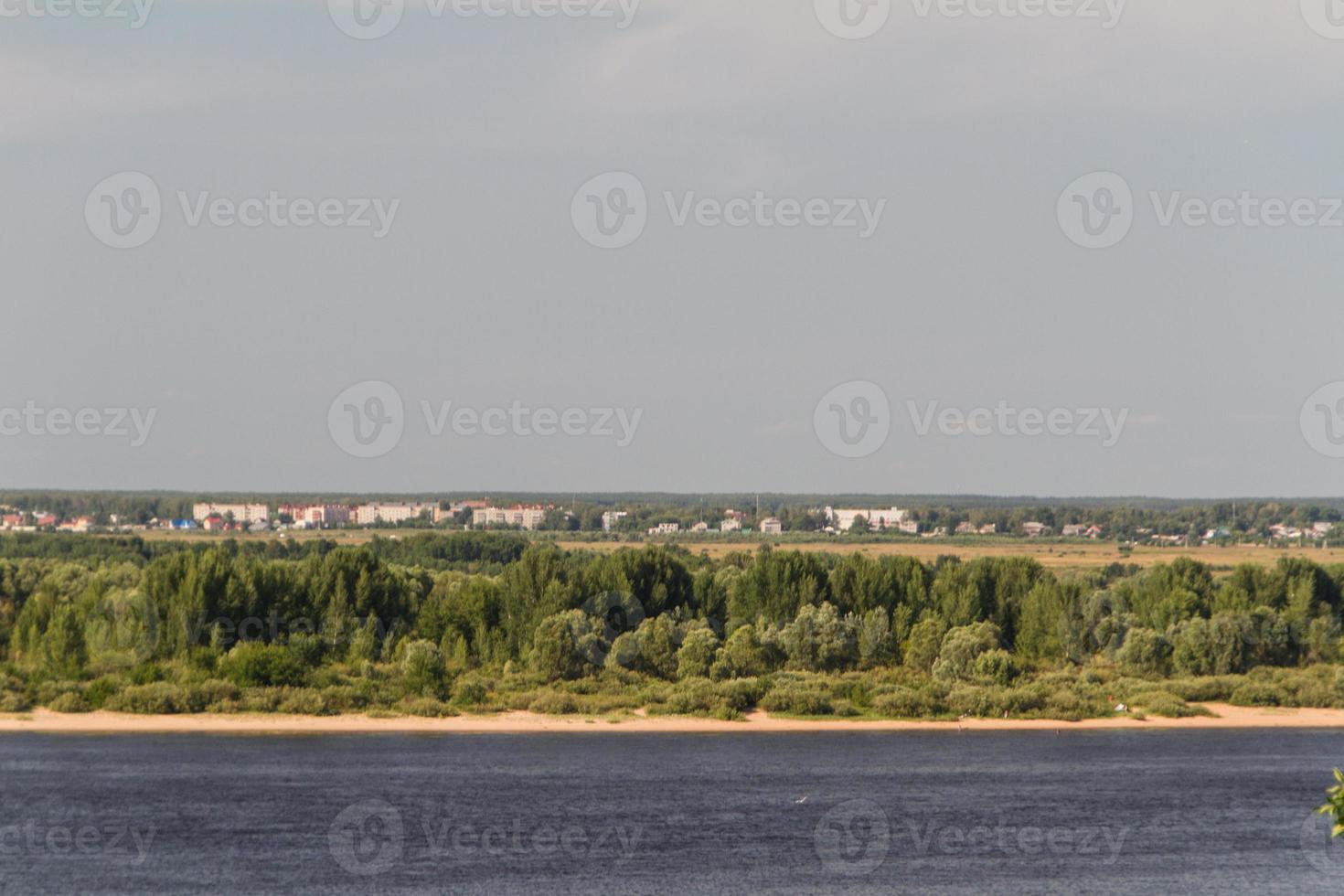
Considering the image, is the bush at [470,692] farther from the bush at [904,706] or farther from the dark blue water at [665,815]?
the bush at [904,706]

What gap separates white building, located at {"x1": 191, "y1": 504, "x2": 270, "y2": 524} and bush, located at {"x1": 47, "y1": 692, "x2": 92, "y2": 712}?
4120 inches

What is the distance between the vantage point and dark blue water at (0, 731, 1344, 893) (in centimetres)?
3500

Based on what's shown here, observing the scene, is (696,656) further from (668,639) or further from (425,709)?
(425,709)

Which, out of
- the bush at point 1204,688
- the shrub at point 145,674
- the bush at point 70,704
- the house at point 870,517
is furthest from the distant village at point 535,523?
the bush at point 70,704

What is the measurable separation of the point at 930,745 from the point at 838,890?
735 inches

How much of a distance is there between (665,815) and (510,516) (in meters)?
130

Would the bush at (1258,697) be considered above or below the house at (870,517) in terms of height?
below

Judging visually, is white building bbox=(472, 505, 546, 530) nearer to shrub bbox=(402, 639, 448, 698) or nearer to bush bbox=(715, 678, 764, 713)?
shrub bbox=(402, 639, 448, 698)

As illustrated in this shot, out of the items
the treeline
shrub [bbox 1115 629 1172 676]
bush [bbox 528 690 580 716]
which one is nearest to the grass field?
the treeline

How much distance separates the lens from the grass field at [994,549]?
111375mm

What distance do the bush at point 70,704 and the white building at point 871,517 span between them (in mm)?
111394

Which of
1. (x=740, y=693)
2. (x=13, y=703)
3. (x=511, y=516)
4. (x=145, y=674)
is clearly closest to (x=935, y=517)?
(x=511, y=516)

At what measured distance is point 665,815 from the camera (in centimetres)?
4044

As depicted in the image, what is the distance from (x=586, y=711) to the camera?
187 feet
